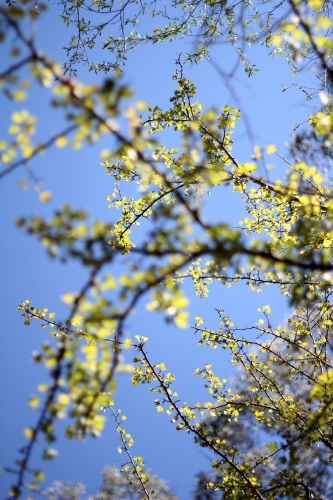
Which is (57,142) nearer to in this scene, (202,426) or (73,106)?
(73,106)

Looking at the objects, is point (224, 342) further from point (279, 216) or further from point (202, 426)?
point (279, 216)

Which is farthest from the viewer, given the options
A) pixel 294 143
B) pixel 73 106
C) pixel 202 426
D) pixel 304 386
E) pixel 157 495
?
pixel 157 495

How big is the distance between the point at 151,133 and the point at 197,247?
2844 millimetres

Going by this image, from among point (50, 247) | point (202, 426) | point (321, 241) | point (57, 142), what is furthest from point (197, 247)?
point (202, 426)

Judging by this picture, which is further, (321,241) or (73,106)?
(321,241)

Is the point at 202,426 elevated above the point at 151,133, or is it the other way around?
the point at 151,133

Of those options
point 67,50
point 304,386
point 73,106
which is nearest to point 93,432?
point 73,106

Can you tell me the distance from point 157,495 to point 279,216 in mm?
14384

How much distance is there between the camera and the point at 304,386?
440 inches

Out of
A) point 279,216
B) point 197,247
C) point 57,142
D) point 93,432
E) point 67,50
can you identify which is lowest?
point 93,432

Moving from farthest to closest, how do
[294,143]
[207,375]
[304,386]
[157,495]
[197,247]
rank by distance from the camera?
[157,495] < [304,386] < [294,143] < [207,375] < [197,247]

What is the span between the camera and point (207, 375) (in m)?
4.20

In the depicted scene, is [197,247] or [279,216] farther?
[279,216]

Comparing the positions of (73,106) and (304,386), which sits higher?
(304,386)
